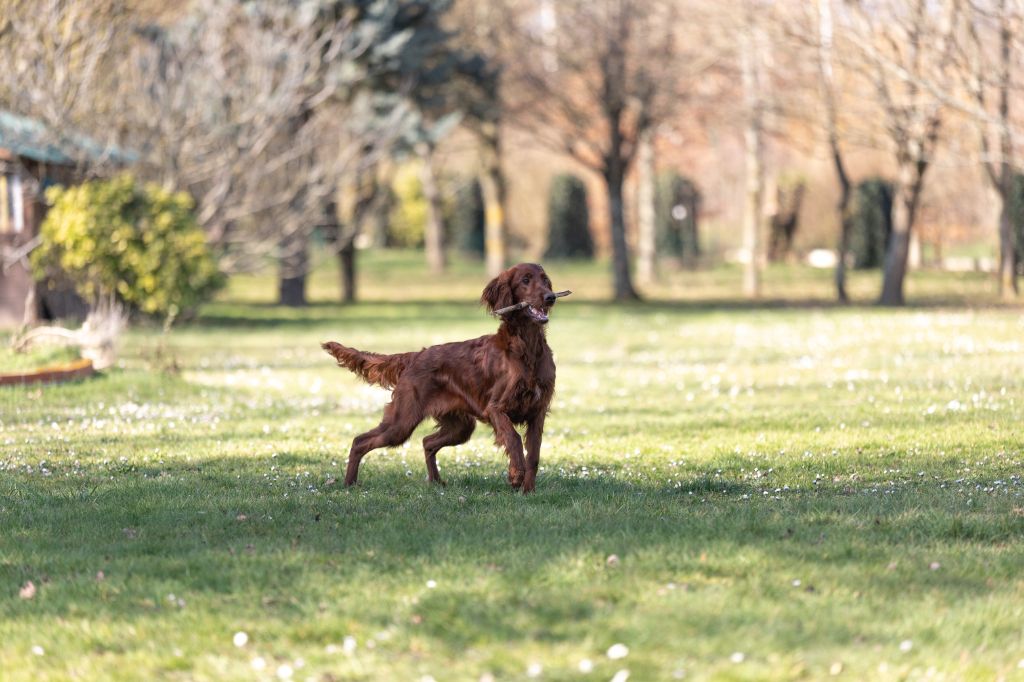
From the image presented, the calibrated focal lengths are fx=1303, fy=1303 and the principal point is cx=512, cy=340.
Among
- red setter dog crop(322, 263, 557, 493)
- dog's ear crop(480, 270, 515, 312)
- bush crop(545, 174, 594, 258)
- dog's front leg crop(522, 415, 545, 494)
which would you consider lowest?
dog's front leg crop(522, 415, 545, 494)

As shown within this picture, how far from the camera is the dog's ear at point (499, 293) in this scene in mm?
7324

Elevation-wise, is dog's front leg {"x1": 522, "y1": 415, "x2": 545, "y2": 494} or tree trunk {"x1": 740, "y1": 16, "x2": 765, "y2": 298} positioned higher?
tree trunk {"x1": 740, "y1": 16, "x2": 765, "y2": 298}

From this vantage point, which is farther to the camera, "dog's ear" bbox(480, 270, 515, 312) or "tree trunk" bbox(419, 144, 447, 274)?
"tree trunk" bbox(419, 144, 447, 274)

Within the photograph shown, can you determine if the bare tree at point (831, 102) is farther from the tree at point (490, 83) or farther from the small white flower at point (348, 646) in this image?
Result: the small white flower at point (348, 646)

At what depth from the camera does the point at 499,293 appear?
24.1 ft

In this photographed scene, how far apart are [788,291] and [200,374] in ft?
79.4

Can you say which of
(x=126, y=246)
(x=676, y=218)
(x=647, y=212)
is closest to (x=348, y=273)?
(x=647, y=212)

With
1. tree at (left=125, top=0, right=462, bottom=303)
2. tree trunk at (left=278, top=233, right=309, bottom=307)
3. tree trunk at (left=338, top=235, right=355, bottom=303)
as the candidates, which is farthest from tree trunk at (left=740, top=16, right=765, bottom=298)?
tree trunk at (left=278, top=233, right=309, bottom=307)

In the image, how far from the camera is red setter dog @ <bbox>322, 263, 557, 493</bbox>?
7305 mm

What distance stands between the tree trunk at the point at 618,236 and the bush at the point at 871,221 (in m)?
10.4

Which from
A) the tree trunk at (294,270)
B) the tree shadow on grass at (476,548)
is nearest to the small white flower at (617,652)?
the tree shadow on grass at (476,548)

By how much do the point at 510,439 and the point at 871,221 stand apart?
3640cm

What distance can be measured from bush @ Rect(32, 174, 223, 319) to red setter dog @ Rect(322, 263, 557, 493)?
1601 centimetres

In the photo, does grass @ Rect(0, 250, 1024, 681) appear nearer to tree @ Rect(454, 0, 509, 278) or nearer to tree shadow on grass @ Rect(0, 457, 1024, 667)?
tree shadow on grass @ Rect(0, 457, 1024, 667)
